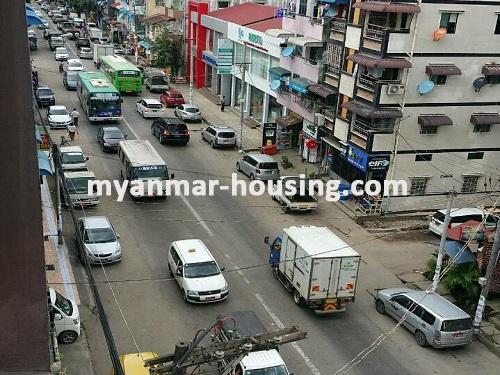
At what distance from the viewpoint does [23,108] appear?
23.2 feet

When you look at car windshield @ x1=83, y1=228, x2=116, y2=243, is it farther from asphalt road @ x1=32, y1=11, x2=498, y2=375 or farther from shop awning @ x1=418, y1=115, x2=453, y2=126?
shop awning @ x1=418, y1=115, x2=453, y2=126

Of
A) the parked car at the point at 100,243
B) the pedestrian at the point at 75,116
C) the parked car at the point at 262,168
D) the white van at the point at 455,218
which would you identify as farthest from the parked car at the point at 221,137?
the parked car at the point at 100,243

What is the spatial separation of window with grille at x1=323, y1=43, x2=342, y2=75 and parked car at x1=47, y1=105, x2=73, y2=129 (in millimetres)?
21092

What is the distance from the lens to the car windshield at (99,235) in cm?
2555

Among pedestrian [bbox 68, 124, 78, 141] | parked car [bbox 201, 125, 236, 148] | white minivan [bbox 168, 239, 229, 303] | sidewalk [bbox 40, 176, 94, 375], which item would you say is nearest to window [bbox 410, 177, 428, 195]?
parked car [bbox 201, 125, 236, 148]

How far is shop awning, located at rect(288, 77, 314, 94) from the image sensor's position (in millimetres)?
40781

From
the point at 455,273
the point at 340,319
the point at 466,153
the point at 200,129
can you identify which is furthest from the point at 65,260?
the point at 200,129

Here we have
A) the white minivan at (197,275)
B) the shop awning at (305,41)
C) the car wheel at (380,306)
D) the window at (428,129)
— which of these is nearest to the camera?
the white minivan at (197,275)

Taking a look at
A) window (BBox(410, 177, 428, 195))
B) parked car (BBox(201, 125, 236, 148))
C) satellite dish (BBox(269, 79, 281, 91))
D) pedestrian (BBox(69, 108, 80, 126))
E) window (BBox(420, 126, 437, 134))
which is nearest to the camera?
window (BBox(420, 126, 437, 134))

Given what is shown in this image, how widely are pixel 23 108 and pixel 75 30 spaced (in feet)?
348

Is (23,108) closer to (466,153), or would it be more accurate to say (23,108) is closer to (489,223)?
(489,223)

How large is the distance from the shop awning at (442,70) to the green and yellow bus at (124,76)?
113ft

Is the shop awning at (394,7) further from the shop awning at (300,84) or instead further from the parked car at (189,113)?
the parked car at (189,113)

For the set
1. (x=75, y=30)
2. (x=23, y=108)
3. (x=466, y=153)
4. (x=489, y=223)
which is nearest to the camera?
(x=23, y=108)
